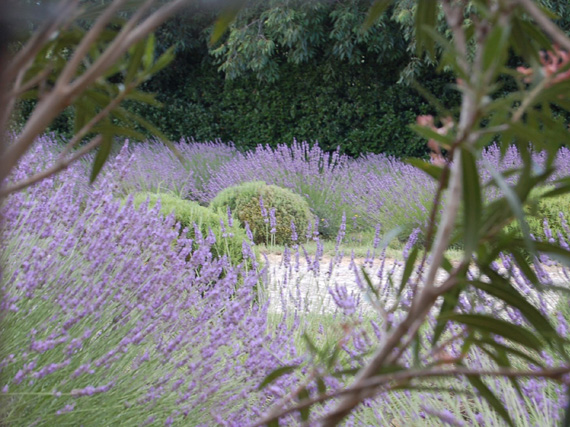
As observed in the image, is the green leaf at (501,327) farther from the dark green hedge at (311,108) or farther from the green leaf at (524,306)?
the dark green hedge at (311,108)

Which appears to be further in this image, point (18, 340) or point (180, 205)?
point (180, 205)

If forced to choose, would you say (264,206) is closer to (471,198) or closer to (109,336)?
(109,336)

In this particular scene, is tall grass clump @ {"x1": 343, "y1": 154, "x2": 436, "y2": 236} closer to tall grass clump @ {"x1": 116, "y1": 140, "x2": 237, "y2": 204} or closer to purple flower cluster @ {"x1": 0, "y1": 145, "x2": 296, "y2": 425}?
tall grass clump @ {"x1": 116, "y1": 140, "x2": 237, "y2": 204}

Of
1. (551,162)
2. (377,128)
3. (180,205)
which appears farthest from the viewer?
(377,128)

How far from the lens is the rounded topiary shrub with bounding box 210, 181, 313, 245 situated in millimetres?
6469

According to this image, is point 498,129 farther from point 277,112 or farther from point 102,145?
point 277,112

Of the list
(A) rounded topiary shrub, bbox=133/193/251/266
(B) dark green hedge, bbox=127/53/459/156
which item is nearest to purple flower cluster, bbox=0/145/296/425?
(A) rounded topiary shrub, bbox=133/193/251/266

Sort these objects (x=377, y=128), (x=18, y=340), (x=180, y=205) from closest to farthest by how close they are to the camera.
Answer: (x=18, y=340) → (x=180, y=205) → (x=377, y=128)

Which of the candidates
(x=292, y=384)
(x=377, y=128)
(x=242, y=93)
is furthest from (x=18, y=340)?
(x=242, y=93)

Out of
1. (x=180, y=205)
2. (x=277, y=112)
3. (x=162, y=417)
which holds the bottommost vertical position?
(x=162, y=417)

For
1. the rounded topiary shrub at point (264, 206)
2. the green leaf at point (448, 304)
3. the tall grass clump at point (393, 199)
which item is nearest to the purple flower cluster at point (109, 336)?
the green leaf at point (448, 304)

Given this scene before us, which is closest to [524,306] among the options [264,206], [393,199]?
[264,206]

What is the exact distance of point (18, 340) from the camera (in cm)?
171

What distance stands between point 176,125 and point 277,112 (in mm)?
2230
